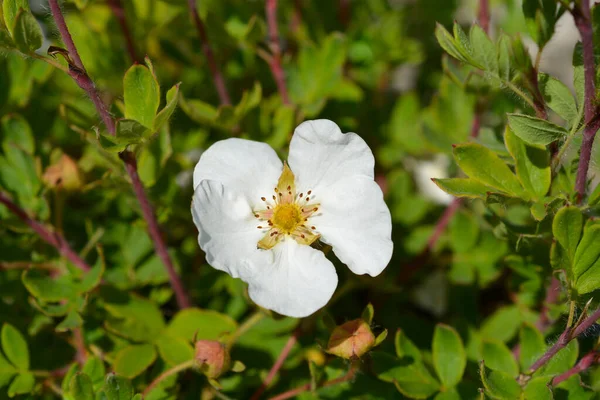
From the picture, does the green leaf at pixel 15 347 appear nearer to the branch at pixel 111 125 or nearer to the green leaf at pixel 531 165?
the branch at pixel 111 125

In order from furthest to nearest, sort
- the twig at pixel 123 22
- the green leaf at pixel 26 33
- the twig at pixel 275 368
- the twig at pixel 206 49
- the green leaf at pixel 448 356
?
the twig at pixel 123 22
the twig at pixel 206 49
the twig at pixel 275 368
the green leaf at pixel 448 356
the green leaf at pixel 26 33

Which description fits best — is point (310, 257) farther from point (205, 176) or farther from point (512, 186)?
point (512, 186)

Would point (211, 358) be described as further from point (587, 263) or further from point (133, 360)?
point (587, 263)

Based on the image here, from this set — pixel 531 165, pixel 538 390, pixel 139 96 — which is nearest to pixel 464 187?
pixel 531 165

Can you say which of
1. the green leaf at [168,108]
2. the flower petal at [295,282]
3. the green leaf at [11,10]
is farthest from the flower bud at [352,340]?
the green leaf at [11,10]

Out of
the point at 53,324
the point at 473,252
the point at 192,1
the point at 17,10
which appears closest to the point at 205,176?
the point at 17,10
